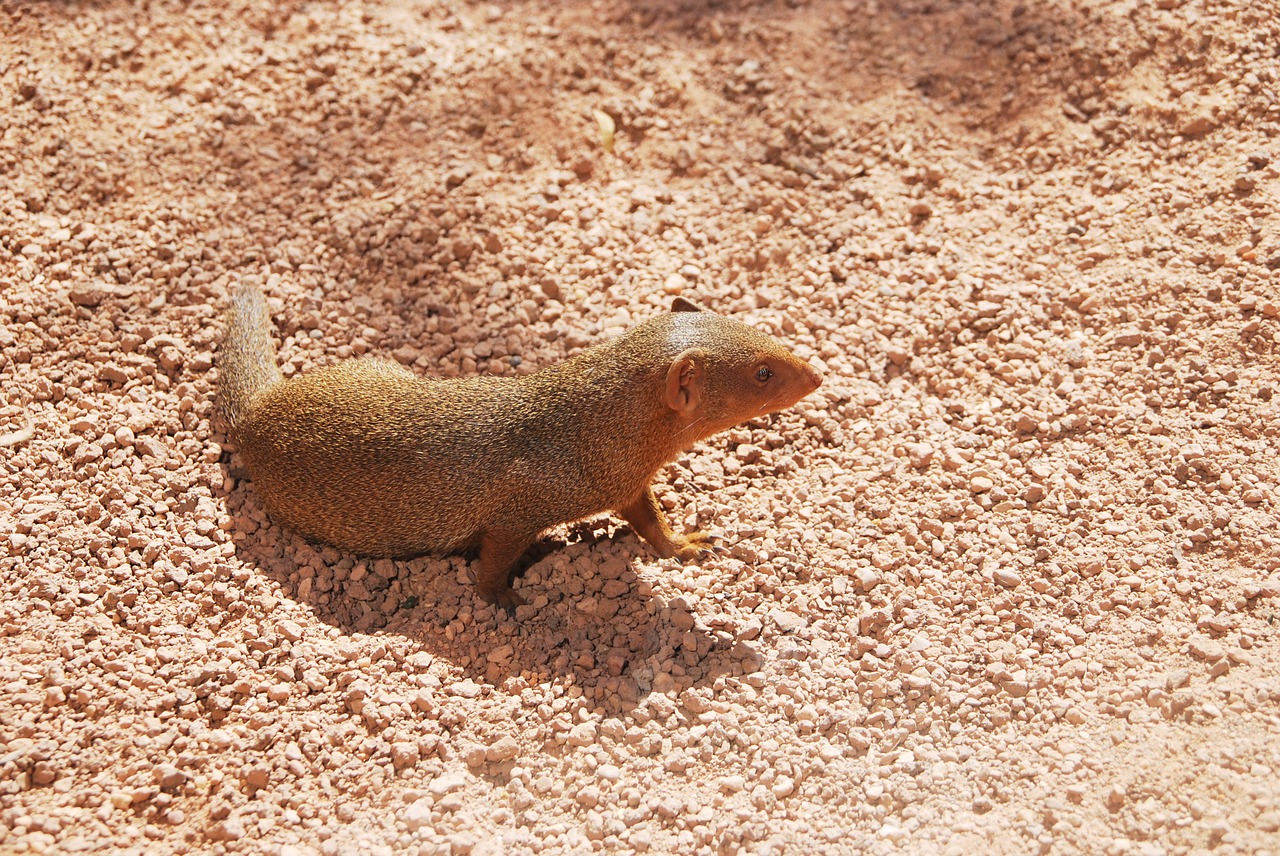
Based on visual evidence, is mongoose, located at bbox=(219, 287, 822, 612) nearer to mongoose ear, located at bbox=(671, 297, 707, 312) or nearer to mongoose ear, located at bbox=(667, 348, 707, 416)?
mongoose ear, located at bbox=(667, 348, 707, 416)

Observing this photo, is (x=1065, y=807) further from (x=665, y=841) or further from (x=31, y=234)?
(x=31, y=234)

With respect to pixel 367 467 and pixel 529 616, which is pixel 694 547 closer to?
pixel 529 616

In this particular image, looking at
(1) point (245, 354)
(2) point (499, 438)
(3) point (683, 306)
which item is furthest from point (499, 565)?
(1) point (245, 354)

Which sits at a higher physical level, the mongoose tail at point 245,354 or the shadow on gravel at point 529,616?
the mongoose tail at point 245,354

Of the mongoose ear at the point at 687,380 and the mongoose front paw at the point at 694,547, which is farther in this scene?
the mongoose front paw at the point at 694,547

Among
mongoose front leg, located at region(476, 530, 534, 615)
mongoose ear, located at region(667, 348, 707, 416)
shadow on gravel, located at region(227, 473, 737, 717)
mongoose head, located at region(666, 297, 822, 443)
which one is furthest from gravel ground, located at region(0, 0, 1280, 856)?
mongoose ear, located at region(667, 348, 707, 416)

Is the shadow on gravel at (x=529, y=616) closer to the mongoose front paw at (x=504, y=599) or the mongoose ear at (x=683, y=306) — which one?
the mongoose front paw at (x=504, y=599)

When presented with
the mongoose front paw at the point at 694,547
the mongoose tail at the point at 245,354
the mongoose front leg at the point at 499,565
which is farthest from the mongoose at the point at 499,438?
the mongoose front paw at the point at 694,547
